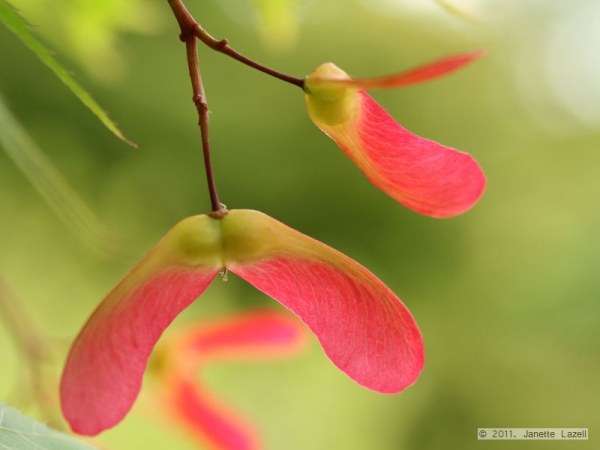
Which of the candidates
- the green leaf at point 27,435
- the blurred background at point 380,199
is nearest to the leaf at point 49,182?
the green leaf at point 27,435

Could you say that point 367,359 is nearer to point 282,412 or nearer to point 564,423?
point 282,412

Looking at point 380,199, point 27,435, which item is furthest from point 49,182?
point 380,199

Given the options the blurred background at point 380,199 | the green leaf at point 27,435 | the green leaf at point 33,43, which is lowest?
the green leaf at point 27,435

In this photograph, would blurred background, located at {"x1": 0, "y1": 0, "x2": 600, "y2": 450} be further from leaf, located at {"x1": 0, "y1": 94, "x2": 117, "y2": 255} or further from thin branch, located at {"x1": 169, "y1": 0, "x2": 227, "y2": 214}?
thin branch, located at {"x1": 169, "y1": 0, "x2": 227, "y2": 214}

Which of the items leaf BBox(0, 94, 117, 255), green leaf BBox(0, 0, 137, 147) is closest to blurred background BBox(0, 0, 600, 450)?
leaf BBox(0, 94, 117, 255)

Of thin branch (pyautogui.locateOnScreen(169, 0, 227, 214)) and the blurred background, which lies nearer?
thin branch (pyautogui.locateOnScreen(169, 0, 227, 214))

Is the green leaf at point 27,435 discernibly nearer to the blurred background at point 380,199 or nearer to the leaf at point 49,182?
the leaf at point 49,182
